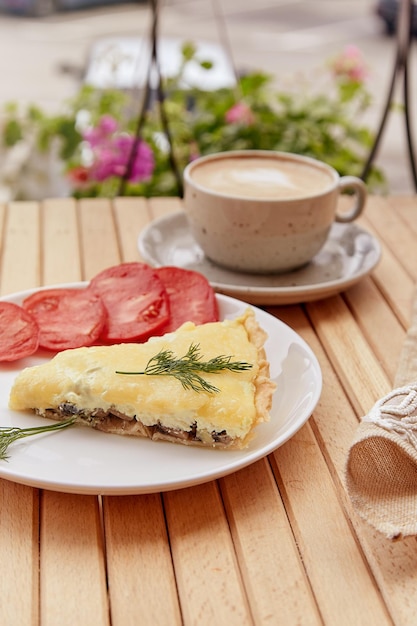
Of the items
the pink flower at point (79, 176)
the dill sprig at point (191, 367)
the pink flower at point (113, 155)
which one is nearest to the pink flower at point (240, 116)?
the pink flower at point (113, 155)

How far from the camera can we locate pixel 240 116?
259 centimetres

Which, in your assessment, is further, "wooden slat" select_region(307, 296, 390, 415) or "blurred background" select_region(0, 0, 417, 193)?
"blurred background" select_region(0, 0, 417, 193)

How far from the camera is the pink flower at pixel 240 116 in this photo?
258 centimetres

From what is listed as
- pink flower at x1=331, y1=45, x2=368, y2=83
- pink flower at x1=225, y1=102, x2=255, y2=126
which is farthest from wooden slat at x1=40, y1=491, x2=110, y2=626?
pink flower at x1=331, y1=45, x2=368, y2=83

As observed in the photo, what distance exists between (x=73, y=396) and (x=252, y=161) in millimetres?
751

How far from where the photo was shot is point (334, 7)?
9516mm

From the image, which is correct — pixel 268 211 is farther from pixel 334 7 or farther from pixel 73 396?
pixel 334 7

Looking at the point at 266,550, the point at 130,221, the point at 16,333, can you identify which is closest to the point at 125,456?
the point at 266,550

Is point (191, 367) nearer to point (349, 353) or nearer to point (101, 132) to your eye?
point (349, 353)

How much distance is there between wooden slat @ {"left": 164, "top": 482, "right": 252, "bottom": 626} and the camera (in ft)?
2.67

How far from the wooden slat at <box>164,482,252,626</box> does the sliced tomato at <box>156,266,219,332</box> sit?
0.33 meters

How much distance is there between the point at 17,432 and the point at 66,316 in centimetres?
28

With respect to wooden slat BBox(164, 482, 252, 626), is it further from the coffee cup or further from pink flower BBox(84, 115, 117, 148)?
pink flower BBox(84, 115, 117, 148)

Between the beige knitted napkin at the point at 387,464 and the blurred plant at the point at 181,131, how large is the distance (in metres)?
1.53
